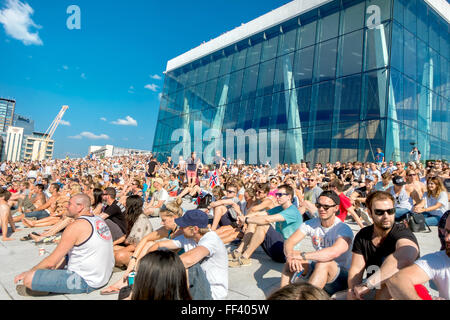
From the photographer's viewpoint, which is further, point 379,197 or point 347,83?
point 347,83

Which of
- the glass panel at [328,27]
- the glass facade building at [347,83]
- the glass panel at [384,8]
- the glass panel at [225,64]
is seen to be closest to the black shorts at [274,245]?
the glass facade building at [347,83]

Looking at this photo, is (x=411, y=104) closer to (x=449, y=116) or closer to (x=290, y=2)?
(x=449, y=116)

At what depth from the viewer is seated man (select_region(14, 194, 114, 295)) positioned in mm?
3004

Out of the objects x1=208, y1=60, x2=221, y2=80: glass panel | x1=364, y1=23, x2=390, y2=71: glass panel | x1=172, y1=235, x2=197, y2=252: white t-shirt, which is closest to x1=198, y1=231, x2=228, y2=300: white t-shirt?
x1=172, y1=235, x2=197, y2=252: white t-shirt

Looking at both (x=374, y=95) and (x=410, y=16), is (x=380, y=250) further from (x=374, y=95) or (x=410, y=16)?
(x=410, y=16)

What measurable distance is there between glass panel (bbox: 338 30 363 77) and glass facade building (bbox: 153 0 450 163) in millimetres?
71

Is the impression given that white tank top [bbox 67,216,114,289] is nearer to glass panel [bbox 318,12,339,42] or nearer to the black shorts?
the black shorts

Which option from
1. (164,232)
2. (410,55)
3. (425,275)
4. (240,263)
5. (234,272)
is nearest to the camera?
(425,275)

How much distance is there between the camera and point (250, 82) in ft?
82.6

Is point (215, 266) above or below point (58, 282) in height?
above

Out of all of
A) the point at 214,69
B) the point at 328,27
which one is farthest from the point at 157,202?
the point at 214,69

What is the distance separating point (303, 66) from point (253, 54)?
20.9 ft

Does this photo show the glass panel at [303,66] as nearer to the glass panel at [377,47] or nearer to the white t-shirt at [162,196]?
the glass panel at [377,47]

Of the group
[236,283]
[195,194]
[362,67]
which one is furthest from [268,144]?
[236,283]
